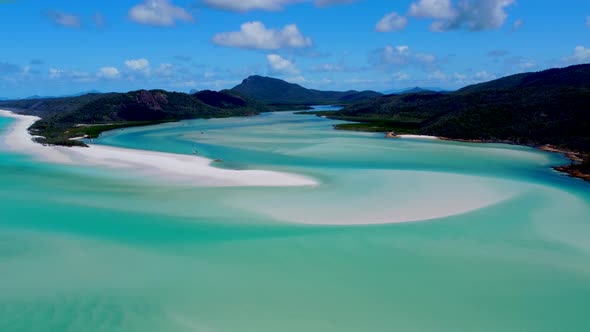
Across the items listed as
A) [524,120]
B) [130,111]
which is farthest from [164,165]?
[130,111]

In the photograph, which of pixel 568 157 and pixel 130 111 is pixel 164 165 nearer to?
pixel 568 157

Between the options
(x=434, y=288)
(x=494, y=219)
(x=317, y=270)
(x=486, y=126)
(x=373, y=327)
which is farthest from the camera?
(x=486, y=126)

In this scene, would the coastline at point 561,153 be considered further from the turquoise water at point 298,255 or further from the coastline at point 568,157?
the turquoise water at point 298,255

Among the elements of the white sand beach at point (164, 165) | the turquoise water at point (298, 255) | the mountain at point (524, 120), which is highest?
the mountain at point (524, 120)

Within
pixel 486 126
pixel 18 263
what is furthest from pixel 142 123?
pixel 18 263

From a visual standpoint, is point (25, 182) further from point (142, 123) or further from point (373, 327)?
point (142, 123)

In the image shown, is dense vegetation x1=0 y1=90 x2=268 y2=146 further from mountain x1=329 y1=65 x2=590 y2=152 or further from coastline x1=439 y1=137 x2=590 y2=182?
coastline x1=439 y1=137 x2=590 y2=182

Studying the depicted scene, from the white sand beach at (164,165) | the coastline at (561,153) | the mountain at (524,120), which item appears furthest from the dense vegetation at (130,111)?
the mountain at (524,120)
